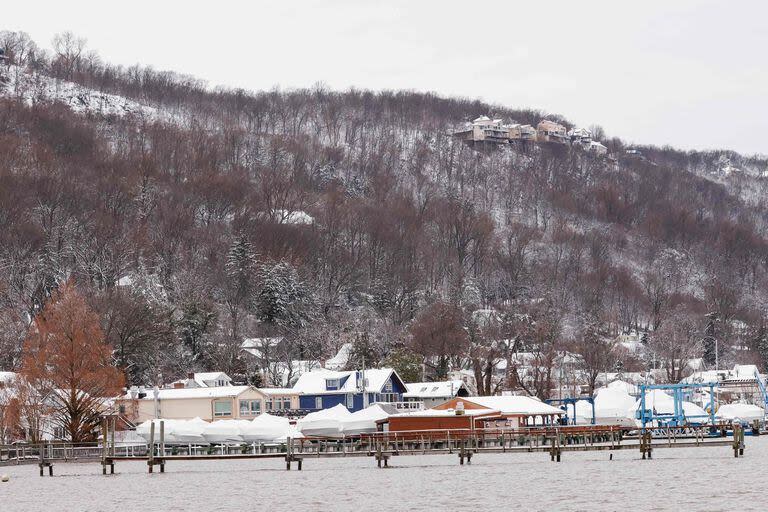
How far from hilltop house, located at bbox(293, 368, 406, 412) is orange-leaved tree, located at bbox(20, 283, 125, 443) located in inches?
1393

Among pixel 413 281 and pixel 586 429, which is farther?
pixel 413 281

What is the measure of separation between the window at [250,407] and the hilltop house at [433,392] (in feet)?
45.3

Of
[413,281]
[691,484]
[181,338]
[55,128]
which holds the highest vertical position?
[55,128]

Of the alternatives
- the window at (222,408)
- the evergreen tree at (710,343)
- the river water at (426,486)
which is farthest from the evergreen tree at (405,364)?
the evergreen tree at (710,343)

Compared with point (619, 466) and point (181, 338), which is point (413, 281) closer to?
point (181, 338)

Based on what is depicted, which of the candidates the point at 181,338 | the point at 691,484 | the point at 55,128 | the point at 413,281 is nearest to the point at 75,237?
the point at 181,338

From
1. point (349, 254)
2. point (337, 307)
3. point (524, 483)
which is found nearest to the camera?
point (524, 483)

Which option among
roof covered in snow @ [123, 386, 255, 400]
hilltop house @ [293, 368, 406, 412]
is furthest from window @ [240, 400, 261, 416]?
hilltop house @ [293, 368, 406, 412]

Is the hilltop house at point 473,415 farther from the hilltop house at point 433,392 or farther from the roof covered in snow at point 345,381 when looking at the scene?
the roof covered in snow at point 345,381

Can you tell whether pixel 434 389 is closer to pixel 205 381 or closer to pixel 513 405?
pixel 205 381

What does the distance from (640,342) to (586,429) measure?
9625 centimetres

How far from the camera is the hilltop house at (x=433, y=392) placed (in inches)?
4248

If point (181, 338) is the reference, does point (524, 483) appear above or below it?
below

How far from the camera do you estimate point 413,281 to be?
163 metres
